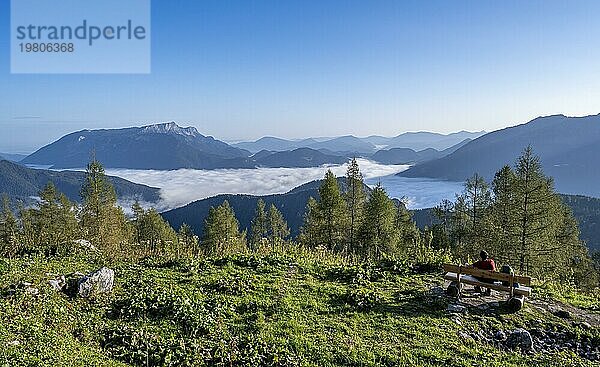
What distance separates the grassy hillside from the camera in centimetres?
686

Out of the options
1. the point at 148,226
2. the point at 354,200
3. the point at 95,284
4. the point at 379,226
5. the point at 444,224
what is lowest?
the point at 148,226

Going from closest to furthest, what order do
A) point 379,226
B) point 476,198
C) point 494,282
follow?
point 494,282, point 476,198, point 379,226

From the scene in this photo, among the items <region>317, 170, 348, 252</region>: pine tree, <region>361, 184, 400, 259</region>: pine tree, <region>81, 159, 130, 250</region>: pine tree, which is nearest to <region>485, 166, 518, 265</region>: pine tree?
<region>361, 184, 400, 259</region>: pine tree

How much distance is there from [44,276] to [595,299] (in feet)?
50.7

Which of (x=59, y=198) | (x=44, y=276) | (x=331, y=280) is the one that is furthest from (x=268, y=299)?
(x=59, y=198)

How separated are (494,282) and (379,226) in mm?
21407

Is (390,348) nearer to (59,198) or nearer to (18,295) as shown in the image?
(18,295)

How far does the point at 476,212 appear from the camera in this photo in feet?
103

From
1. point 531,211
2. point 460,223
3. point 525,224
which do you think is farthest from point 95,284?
point 460,223

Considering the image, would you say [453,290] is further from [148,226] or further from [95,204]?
[148,226]

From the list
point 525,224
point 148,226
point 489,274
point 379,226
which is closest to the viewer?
point 489,274

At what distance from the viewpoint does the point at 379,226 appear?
31.9 m

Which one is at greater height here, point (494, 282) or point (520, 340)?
point (494, 282)

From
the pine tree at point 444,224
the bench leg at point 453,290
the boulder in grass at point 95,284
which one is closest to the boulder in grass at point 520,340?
the bench leg at point 453,290
